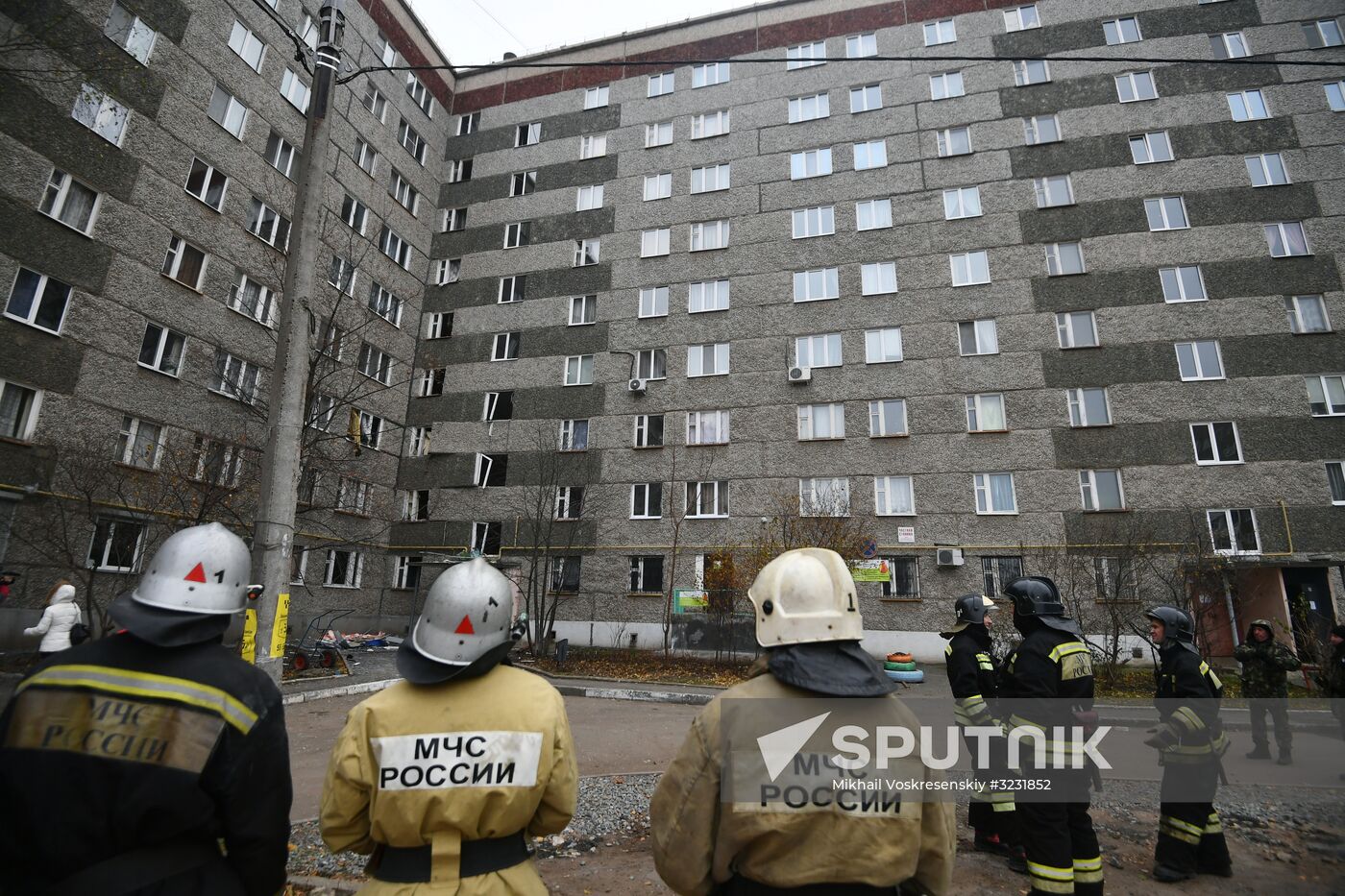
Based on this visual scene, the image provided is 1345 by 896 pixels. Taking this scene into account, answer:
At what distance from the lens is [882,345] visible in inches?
926

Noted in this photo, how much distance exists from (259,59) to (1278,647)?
103ft

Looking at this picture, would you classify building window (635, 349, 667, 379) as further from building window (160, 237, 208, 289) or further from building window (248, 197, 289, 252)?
building window (160, 237, 208, 289)

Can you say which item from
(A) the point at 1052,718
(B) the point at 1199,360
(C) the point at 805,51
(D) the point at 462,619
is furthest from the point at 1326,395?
(D) the point at 462,619

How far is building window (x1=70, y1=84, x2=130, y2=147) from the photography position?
16.4m

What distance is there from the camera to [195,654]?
2254mm

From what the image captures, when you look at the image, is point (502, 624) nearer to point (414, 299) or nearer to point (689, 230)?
point (689, 230)

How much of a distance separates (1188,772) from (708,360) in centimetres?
2136

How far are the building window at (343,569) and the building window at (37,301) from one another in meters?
11.0

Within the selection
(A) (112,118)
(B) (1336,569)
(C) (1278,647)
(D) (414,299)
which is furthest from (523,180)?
(B) (1336,569)

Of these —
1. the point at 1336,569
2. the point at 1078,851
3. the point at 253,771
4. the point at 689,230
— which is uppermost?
the point at 689,230

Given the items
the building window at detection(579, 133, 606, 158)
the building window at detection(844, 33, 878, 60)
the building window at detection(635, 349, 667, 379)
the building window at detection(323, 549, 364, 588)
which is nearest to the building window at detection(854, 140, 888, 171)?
the building window at detection(844, 33, 878, 60)

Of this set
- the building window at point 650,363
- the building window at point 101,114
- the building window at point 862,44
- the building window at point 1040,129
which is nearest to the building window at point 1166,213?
the building window at point 1040,129

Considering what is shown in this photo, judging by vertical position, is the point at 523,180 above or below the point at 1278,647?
above

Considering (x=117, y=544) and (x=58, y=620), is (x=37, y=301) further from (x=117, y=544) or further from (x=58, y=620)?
(x=58, y=620)
